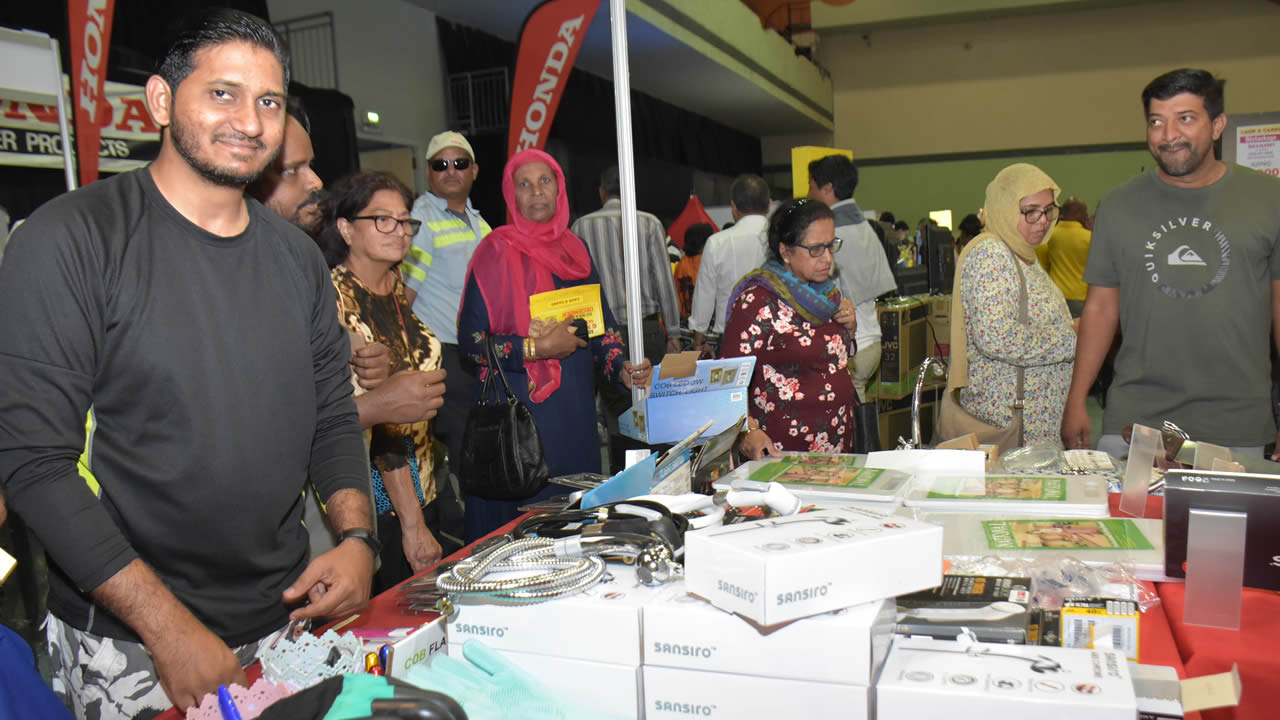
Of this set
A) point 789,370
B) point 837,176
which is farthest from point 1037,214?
point 837,176

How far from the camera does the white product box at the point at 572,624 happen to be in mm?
1026

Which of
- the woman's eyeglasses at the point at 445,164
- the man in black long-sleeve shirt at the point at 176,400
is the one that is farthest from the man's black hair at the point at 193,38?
the woman's eyeglasses at the point at 445,164

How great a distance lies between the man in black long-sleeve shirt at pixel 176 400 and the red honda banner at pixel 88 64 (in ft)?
A: 6.30

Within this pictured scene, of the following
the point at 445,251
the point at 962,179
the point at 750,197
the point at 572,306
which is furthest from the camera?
the point at 962,179

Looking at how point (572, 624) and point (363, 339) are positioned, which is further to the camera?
point (363, 339)

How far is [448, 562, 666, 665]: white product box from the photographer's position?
40.4 inches

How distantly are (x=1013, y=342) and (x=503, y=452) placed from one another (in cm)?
165

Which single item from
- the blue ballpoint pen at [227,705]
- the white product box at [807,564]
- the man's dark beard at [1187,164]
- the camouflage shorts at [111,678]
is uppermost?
the man's dark beard at [1187,164]

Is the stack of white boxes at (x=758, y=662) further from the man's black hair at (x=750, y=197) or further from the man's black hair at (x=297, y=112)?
the man's black hair at (x=750, y=197)

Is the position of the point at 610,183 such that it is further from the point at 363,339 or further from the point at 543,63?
the point at 363,339

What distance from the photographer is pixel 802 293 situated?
110 inches

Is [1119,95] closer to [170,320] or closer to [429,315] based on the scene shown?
[429,315]

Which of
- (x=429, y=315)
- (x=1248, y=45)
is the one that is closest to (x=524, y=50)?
(x=429, y=315)

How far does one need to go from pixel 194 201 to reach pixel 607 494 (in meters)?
0.81
